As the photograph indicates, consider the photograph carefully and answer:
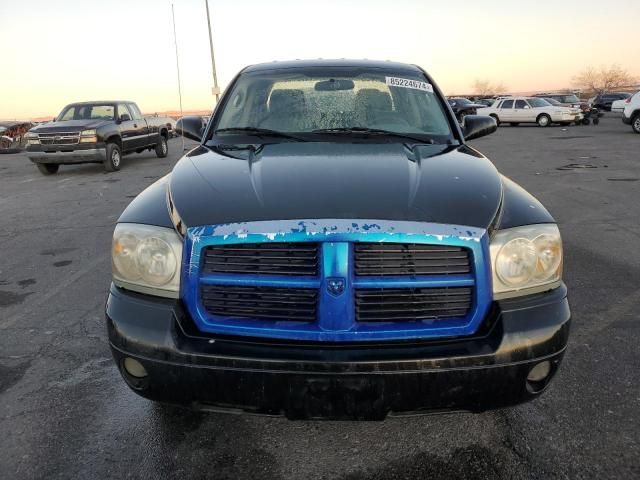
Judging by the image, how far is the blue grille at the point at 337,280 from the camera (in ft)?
6.24

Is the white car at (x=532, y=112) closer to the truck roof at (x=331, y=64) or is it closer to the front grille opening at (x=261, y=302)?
the truck roof at (x=331, y=64)

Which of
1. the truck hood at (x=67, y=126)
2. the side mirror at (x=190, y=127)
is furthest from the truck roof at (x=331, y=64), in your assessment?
the truck hood at (x=67, y=126)

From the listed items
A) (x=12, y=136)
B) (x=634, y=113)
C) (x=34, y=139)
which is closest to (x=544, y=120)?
(x=634, y=113)

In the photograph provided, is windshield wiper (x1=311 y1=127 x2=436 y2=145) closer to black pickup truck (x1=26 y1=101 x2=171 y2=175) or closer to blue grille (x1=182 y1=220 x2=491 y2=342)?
blue grille (x1=182 y1=220 x2=491 y2=342)

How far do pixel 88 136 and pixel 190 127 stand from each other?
10114 mm

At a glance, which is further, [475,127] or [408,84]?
[475,127]

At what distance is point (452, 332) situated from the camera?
1.97 meters

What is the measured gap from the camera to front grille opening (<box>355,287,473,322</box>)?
1952 millimetres

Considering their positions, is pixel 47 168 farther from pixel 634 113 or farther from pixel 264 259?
pixel 634 113

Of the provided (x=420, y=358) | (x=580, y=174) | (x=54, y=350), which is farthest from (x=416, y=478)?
(x=580, y=174)

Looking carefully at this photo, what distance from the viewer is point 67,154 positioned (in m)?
12.7

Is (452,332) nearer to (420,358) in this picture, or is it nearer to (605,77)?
(420,358)

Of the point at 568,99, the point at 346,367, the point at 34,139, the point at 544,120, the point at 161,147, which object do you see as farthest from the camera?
the point at 568,99

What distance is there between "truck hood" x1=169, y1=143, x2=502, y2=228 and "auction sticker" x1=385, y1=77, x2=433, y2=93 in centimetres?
93
